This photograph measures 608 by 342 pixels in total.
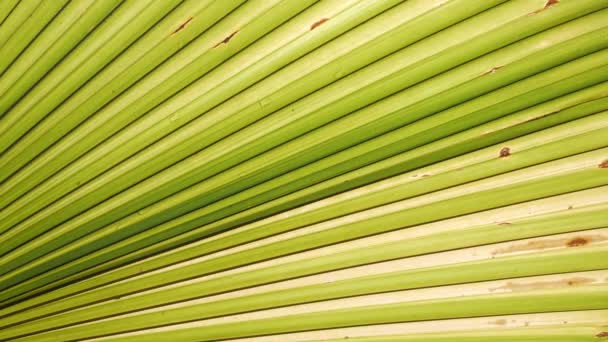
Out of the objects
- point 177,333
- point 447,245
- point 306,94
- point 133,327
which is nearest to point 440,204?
point 447,245

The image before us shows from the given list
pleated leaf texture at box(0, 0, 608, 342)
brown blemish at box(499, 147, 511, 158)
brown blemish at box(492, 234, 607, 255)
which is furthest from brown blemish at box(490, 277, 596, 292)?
brown blemish at box(499, 147, 511, 158)

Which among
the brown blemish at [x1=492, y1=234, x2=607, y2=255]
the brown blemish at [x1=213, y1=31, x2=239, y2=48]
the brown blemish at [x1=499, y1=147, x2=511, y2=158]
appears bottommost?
the brown blemish at [x1=492, y1=234, x2=607, y2=255]

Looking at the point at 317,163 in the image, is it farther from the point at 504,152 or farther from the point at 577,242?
the point at 577,242

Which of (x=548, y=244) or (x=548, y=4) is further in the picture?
(x=548, y=244)

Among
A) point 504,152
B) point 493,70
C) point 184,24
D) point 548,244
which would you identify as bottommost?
point 548,244

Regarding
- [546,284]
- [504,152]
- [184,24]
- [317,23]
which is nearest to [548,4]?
[504,152]

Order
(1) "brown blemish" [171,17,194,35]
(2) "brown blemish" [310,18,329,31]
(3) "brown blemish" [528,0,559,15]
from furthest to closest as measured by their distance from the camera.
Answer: (1) "brown blemish" [171,17,194,35] → (2) "brown blemish" [310,18,329,31] → (3) "brown blemish" [528,0,559,15]

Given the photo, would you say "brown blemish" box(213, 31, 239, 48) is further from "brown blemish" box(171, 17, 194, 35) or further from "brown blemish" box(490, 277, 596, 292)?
"brown blemish" box(490, 277, 596, 292)

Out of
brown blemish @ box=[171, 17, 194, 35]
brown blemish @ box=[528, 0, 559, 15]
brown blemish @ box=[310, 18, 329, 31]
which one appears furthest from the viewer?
brown blemish @ box=[171, 17, 194, 35]
